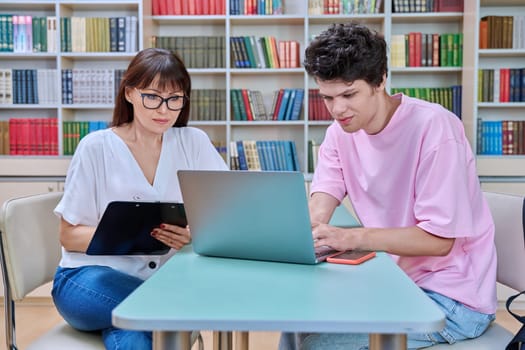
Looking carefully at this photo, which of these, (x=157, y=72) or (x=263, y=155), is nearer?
(x=157, y=72)

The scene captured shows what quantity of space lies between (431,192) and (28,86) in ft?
10.7

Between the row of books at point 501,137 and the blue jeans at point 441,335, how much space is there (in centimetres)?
263

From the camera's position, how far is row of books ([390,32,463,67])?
388 centimetres

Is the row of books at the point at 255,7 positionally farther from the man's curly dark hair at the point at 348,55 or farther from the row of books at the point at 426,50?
the man's curly dark hair at the point at 348,55

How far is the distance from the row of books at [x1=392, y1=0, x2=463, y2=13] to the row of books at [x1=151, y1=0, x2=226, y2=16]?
1.13 m

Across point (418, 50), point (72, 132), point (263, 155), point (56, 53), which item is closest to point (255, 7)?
point (263, 155)

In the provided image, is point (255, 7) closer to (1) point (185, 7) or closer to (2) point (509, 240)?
(1) point (185, 7)

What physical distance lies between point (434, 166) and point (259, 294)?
58 centimetres

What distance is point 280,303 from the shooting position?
3.04ft

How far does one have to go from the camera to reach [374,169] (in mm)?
1523

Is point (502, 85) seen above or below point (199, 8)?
below

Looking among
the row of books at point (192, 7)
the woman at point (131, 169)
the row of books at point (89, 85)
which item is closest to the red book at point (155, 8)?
the row of books at point (192, 7)

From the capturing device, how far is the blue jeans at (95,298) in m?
1.35

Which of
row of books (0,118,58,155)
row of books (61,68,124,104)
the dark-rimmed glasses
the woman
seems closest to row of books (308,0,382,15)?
row of books (61,68,124,104)
